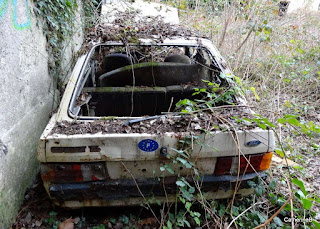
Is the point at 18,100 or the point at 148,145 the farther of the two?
the point at 18,100

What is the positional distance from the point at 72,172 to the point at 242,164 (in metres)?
1.25

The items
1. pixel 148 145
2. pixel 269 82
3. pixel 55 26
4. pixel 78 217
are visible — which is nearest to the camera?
pixel 148 145

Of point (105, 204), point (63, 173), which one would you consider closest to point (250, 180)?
point (105, 204)

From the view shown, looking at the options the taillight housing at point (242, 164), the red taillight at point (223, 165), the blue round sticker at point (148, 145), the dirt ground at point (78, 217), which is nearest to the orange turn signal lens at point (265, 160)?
the taillight housing at point (242, 164)

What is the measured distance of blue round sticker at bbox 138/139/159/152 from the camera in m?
1.61

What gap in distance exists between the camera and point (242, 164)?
1.81 metres

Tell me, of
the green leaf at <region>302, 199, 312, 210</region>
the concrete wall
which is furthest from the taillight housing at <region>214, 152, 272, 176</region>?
the concrete wall

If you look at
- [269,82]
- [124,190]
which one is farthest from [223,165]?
[269,82]

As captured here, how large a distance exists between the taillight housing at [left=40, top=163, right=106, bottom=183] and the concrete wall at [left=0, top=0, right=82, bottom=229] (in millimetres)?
538

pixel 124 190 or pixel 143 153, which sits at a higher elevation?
pixel 143 153

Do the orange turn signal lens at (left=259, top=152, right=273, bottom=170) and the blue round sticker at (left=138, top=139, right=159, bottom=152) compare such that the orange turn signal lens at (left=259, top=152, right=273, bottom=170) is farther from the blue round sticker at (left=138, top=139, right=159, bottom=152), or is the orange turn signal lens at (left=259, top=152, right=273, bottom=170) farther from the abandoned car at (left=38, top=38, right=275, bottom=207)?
the blue round sticker at (left=138, top=139, right=159, bottom=152)

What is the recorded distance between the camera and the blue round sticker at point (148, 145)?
1.61 metres

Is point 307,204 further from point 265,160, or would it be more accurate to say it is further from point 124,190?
point 124,190

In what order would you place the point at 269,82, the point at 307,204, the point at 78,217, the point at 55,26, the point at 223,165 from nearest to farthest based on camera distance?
the point at 307,204, the point at 223,165, the point at 78,217, the point at 55,26, the point at 269,82
